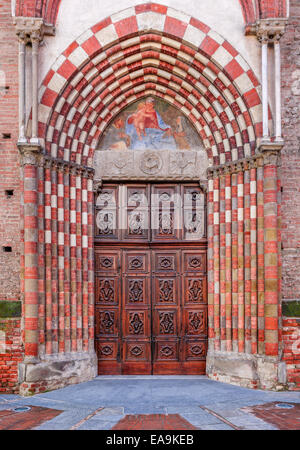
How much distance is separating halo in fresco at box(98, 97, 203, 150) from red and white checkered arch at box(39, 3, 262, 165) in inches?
8.8

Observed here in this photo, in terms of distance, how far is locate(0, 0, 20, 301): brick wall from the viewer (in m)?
7.61

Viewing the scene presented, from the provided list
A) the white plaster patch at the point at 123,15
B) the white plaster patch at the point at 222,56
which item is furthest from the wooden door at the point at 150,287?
the white plaster patch at the point at 123,15

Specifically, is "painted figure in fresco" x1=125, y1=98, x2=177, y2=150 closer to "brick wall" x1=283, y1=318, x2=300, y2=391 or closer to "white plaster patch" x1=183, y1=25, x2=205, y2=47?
"white plaster patch" x1=183, y1=25, x2=205, y2=47

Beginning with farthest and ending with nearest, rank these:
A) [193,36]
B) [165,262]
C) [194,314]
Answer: [165,262], [194,314], [193,36]

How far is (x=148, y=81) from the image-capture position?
8359mm

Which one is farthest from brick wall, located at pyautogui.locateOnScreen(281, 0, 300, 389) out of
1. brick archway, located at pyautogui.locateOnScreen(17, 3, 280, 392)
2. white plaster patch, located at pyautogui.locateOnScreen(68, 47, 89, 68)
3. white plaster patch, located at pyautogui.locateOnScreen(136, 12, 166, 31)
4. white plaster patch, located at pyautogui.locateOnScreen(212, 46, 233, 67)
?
white plaster patch, located at pyautogui.locateOnScreen(68, 47, 89, 68)

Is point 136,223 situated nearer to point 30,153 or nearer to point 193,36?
point 30,153

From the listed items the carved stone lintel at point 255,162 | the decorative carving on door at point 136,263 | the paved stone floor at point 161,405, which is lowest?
the paved stone floor at point 161,405

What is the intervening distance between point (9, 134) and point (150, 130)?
2622mm

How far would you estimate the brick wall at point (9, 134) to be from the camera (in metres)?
7.61

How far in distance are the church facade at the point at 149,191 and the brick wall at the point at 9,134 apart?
24mm

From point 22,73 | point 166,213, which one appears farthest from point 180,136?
point 22,73

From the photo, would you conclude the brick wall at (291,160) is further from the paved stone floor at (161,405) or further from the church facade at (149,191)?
the paved stone floor at (161,405)

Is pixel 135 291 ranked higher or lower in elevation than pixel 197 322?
higher
